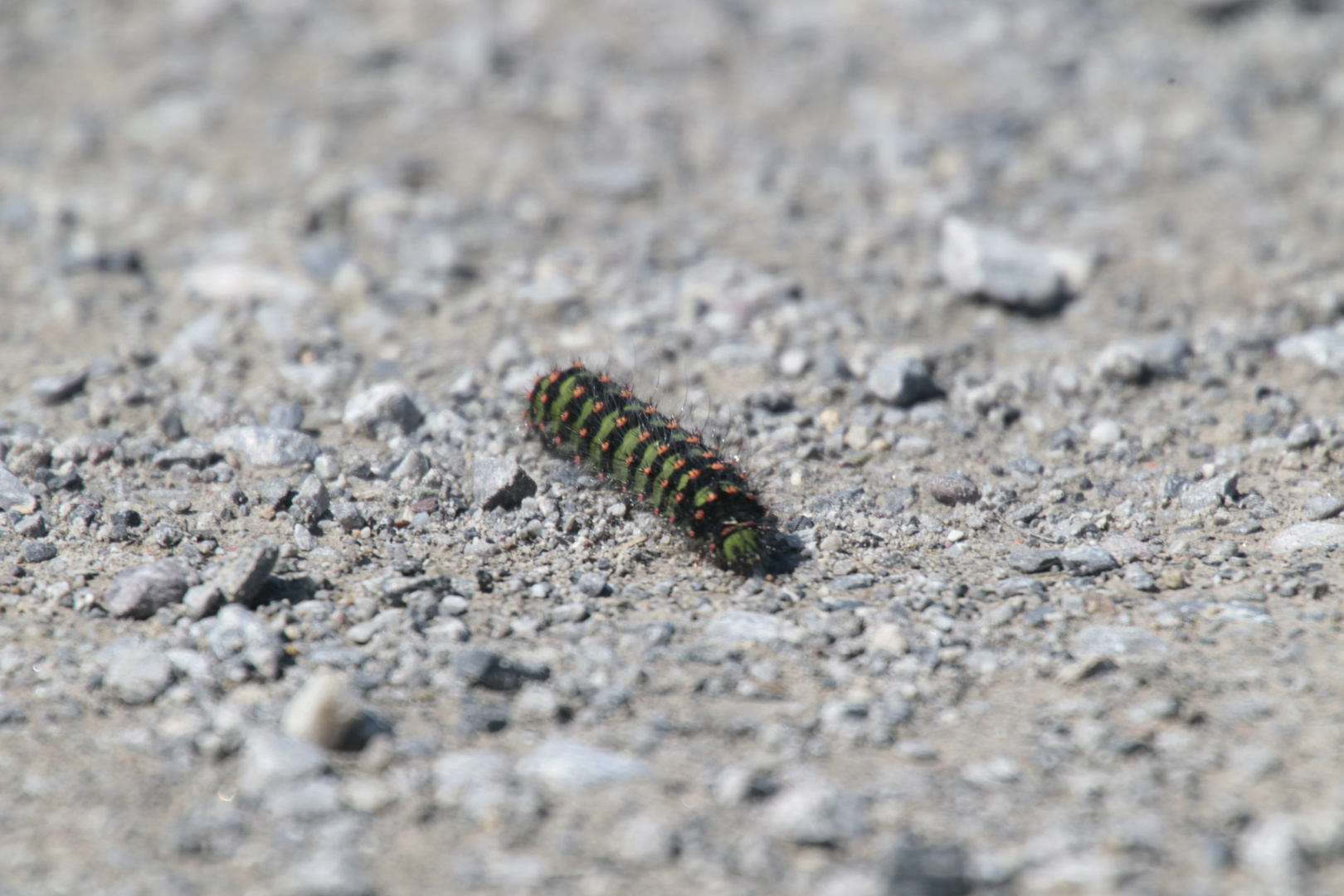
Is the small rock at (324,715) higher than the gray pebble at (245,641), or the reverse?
the gray pebble at (245,641)

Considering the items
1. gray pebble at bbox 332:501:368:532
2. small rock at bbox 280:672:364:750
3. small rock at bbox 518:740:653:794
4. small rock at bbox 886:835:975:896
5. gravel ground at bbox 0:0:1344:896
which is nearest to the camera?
small rock at bbox 886:835:975:896

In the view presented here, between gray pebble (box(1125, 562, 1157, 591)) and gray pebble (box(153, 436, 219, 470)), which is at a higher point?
gray pebble (box(153, 436, 219, 470))

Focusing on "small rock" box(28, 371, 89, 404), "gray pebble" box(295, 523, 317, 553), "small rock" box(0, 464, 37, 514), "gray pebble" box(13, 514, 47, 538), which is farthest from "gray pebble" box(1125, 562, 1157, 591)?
"small rock" box(28, 371, 89, 404)

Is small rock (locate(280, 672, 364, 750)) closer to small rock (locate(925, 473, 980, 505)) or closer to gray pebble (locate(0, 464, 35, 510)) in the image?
gray pebble (locate(0, 464, 35, 510))

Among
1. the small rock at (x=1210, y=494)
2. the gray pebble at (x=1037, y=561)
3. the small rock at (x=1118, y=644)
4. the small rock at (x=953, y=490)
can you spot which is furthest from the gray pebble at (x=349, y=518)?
the small rock at (x=1210, y=494)

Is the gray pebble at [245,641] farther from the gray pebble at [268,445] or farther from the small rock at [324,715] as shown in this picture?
the gray pebble at [268,445]
